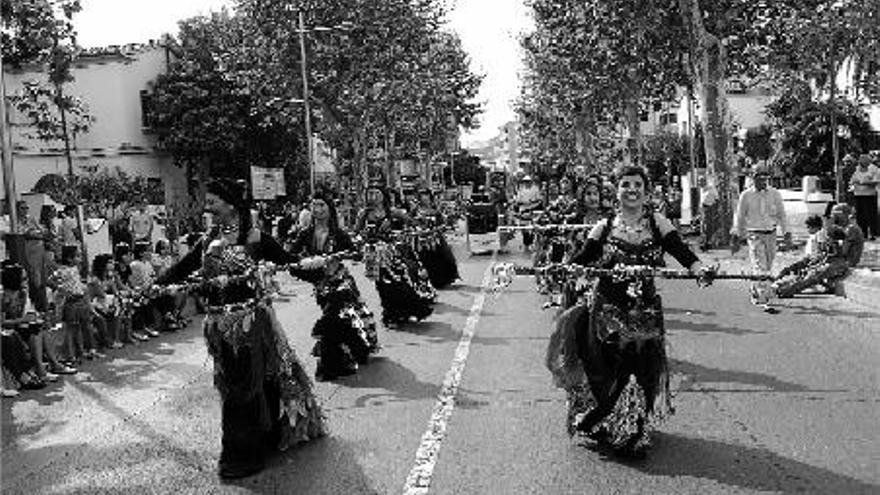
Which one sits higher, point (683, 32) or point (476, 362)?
point (683, 32)

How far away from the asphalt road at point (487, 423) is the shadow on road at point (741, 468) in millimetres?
17

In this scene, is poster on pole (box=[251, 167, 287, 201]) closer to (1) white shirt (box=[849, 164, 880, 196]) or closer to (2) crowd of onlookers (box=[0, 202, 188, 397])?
(2) crowd of onlookers (box=[0, 202, 188, 397])

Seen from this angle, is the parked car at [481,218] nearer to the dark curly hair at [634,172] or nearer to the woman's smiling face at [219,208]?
the dark curly hair at [634,172]

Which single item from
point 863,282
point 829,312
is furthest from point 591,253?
point 863,282

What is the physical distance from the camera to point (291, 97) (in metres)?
39.3

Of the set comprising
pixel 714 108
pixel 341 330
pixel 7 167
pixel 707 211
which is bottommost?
pixel 341 330

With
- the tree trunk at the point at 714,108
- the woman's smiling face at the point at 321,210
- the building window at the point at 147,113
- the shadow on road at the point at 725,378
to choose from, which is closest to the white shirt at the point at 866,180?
the tree trunk at the point at 714,108

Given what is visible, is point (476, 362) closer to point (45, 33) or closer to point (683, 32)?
point (45, 33)

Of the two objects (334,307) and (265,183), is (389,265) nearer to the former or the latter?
(334,307)

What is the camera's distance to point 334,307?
9.95m

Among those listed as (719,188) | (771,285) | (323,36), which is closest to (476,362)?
(771,285)

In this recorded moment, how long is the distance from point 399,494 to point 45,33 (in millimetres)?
9271

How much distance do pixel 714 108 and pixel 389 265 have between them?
1298 centimetres

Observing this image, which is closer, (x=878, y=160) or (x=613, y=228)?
(x=613, y=228)
